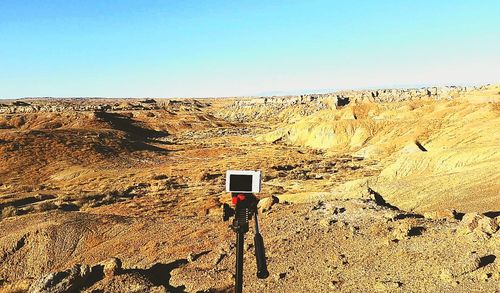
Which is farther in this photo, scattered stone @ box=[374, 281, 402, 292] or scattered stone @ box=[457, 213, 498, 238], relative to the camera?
scattered stone @ box=[457, 213, 498, 238]

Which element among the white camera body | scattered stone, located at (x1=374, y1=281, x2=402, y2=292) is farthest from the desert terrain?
the white camera body

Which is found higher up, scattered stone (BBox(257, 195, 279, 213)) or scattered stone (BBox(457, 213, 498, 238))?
scattered stone (BBox(457, 213, 498, 238))

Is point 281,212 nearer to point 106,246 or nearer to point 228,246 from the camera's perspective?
point 228,246

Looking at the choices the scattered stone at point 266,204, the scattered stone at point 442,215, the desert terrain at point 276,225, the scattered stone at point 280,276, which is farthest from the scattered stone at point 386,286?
the scattered stone at point 266,204

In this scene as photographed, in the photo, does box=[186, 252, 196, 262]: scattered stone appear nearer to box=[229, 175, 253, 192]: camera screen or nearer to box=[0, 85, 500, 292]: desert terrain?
box=[0, 85, 500, 292]: desert terrain

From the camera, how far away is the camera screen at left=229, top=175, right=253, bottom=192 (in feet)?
19.4

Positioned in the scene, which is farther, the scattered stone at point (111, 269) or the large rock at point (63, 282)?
the scattered stone at point (111, 269)

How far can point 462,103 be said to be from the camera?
61.2m

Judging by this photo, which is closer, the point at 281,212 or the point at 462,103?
the point at 281,212

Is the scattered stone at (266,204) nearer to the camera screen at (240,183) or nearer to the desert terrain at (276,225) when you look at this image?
the desert terrain at (276,225)

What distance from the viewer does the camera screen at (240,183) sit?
5.92m

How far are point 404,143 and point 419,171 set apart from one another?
24.5 meters

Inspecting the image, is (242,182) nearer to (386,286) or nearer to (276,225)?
(386,286)

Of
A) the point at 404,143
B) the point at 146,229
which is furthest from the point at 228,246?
the point at 404,143
